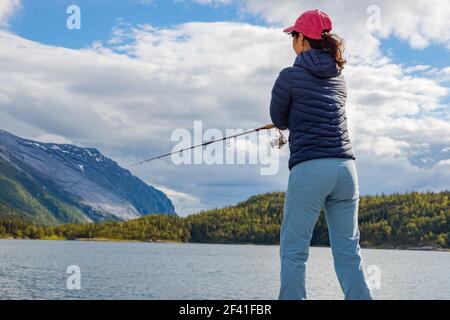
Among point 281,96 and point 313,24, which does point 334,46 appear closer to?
point 313,24

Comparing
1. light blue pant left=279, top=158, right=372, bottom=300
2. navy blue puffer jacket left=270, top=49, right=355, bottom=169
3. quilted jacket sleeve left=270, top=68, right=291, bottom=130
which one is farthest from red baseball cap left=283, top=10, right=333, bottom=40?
light blue pant left=279, top=158, right=372, bottom=300

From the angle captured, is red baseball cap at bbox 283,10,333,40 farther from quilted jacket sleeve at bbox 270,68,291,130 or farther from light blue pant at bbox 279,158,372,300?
light blue pant at bbox 279,158,372,300

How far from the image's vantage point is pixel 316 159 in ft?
18.5

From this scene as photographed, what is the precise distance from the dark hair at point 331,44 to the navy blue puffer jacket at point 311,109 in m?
0.10

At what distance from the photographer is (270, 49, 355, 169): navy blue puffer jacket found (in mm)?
5695

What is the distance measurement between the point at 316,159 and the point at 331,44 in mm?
1227

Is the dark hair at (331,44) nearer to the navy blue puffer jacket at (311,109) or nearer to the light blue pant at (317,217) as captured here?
the navy blue puffer jacket at (311,109)

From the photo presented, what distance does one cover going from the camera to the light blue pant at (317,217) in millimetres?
5586

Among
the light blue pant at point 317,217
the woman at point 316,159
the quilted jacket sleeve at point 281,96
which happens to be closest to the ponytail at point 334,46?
the woman at point 316,159

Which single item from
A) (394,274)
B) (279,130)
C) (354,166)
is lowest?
(394,274)
